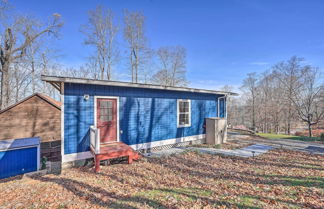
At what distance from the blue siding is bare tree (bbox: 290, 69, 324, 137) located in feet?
47.6

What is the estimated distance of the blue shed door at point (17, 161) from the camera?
6031 millimetres

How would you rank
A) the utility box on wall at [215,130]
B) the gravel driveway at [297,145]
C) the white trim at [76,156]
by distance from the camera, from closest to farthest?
Answer: the white trim at [76,156]
the gravel driveway at [297,145]
the utility box on wall at [215,130]

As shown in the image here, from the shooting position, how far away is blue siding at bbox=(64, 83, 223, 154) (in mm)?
5172

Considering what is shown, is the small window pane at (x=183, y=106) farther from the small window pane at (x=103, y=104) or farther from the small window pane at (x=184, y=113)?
the small window pane at (x=103, y=104)

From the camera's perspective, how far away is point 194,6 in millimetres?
9750

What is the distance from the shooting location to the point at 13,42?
41.1 feet

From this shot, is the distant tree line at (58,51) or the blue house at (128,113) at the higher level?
the distant tree line at (58,51)

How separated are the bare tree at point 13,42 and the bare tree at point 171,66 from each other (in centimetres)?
1200

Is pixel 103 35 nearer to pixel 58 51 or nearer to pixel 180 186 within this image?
pixel 58 51

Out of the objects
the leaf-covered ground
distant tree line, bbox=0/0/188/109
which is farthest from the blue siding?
distant tree line, bbox=0/0/188/109

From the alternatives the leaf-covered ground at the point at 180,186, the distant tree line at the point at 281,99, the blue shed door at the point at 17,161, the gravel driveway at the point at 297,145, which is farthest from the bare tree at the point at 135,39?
the distant tree line at the point at 281,99

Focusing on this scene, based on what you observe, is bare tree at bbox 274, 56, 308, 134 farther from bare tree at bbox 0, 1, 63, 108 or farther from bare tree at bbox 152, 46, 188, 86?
bare tree at bbox 0, 1, 63, 108

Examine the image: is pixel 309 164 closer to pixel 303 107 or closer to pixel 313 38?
pixel 313 38

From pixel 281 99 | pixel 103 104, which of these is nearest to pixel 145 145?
pixel 103 104
